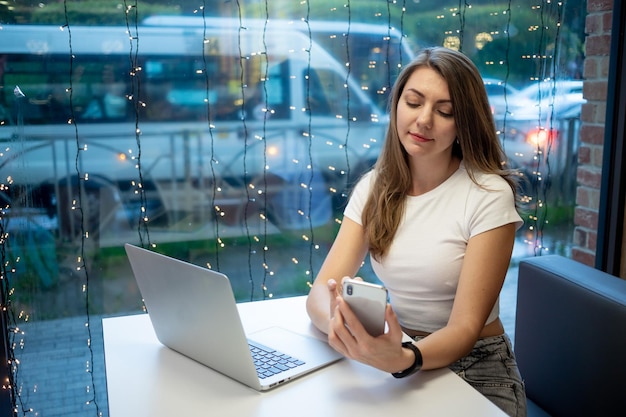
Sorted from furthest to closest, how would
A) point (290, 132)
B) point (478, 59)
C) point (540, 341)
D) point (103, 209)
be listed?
point (478, 59) < point (290, 132) < point (103, 209) < point (540, 341)

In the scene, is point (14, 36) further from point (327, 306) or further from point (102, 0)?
point (327, 306)

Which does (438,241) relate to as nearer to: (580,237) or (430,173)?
(430,173)

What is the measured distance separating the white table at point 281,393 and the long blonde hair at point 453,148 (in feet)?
1.55

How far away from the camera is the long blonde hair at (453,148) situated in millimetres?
1645

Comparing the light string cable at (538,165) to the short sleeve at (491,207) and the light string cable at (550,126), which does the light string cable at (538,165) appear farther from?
the short sleeve at (491,207)

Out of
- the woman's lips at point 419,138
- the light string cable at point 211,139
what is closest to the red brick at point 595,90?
the woman's lips at point 419,138

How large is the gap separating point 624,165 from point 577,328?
1047 mm

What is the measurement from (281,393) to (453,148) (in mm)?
865

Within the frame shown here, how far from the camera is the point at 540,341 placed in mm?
1909

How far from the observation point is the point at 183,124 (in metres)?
2.31

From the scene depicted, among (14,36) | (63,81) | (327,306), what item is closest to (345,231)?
(327,306)

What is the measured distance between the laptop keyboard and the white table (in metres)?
0.04

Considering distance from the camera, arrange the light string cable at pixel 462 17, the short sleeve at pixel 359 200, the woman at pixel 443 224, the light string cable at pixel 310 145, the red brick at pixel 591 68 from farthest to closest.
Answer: the red brick at pixel 591 68 < the light string cable at pixel 462 17 < the light string cable at pixel 310 145 < the short sleeve at pixel 359 200 < the woman at pixel 443 224

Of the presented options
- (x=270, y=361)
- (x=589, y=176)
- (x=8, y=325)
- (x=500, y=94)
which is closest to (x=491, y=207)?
(x=270, y=361)
